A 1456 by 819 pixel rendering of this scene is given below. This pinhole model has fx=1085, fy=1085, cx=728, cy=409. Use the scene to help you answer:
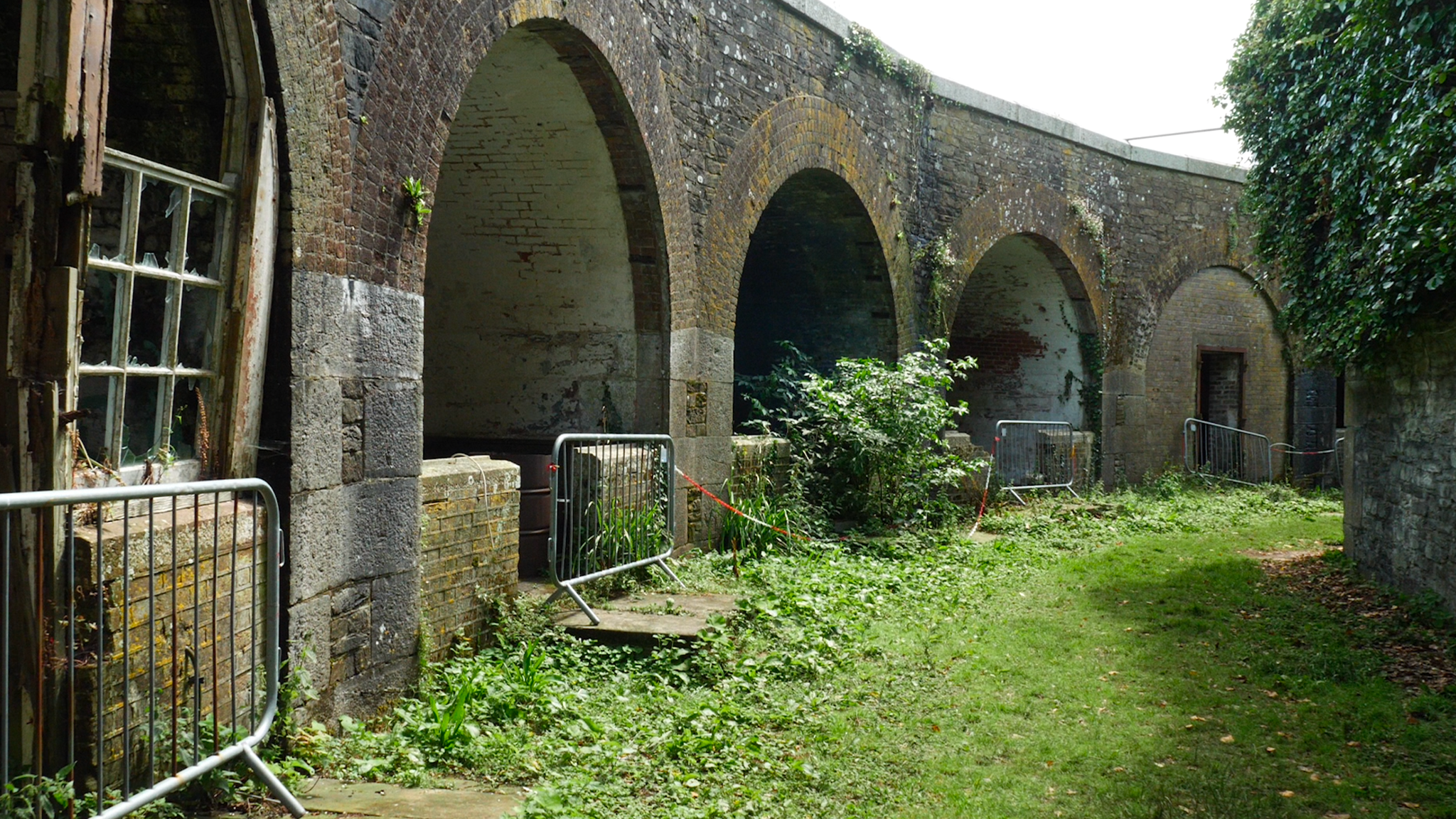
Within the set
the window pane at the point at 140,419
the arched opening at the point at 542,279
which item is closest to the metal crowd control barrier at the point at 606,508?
the arched opening at the point at 542,279

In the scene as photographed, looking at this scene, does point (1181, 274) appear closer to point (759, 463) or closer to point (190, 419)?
point (759, 463)

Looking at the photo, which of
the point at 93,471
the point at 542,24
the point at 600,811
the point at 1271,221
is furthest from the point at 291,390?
the point at 1271,221

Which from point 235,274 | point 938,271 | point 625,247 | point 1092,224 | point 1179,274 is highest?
point 1092,224

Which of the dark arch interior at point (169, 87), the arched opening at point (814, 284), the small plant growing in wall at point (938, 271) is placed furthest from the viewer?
the small plant growing in wall at point (938, 271)

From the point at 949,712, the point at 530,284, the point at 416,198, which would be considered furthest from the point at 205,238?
the point at 530,284

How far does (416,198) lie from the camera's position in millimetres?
5113

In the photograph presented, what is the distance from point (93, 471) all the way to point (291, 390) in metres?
0.85

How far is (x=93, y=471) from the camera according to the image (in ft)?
11.5

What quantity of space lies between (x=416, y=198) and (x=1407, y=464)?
6.93 meters

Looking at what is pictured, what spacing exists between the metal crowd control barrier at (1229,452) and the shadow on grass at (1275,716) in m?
9.93

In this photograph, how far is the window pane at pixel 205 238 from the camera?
399cm

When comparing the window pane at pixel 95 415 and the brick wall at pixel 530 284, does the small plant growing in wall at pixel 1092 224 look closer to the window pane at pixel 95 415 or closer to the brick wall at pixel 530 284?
the brick wall at pixel 530 284

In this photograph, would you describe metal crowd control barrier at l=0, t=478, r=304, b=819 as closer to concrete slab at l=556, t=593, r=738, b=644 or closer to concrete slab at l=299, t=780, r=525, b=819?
concrete slab at l=299, t=780, r=525, b=819

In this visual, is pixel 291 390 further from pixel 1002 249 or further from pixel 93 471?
pixel 1002 249
